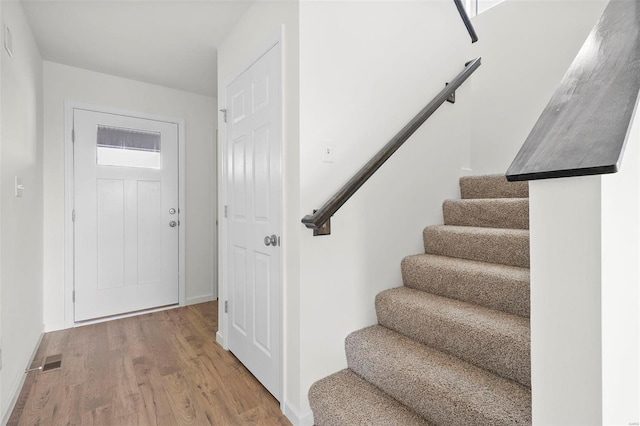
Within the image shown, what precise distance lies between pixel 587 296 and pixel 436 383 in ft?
2.61

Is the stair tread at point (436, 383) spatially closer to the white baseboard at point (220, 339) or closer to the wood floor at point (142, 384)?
the wood floor at point (142, 384)

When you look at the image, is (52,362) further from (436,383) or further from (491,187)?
(491,187)

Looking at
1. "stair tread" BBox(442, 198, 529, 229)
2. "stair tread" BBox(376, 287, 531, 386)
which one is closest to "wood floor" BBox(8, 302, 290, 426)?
"stair tread" BBox(376, 287, 531, 386)

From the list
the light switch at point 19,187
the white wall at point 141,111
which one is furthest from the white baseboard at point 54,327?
the light switch at point 19,187

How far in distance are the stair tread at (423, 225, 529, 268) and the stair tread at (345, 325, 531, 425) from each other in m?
0.61

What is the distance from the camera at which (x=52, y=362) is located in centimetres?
222

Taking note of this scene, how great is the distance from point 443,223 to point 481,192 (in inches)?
13.7

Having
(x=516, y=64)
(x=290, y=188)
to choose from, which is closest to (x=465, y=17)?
(x=516, y=64)

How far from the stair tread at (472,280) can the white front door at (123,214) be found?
265cm

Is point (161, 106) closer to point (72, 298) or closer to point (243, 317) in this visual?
point (72, 298)

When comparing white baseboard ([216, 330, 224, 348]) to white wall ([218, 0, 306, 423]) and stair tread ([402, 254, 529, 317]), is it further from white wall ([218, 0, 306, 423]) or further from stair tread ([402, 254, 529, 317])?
stair tread ([402, 254, 529, 317])

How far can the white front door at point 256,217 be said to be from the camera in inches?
68.4

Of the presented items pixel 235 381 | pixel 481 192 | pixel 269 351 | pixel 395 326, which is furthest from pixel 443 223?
pixel 235 381

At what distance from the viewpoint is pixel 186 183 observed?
11.5ft
